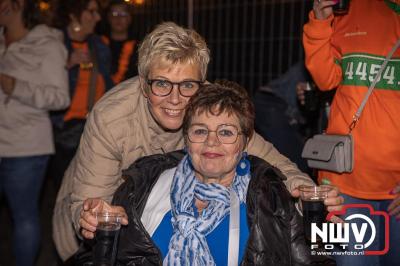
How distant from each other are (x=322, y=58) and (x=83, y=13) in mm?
2646

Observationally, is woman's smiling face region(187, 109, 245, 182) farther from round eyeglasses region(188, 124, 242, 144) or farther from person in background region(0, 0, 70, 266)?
person in background region(0, 0, 70, 266)

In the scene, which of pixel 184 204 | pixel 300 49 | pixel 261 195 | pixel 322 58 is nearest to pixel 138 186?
pixel 184 204

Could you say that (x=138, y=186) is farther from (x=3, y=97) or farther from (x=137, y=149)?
(x=3, y=97)

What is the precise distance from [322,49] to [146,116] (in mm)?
1006

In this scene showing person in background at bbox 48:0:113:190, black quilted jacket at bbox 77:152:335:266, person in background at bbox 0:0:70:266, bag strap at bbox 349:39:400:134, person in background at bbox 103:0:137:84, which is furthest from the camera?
person in background at bbox 103:0:137:84

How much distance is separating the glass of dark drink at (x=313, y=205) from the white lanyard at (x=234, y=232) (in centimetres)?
31

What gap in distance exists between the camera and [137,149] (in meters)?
3.47

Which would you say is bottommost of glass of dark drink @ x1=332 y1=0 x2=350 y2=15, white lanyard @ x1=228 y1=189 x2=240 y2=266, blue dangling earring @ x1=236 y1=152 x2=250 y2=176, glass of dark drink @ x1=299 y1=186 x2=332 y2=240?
white lanyard @ x1=228 y1=189 x2=240 y2=266

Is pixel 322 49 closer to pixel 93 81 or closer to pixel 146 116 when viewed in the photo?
pixel 146 116

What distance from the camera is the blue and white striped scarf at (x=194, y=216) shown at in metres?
3.02

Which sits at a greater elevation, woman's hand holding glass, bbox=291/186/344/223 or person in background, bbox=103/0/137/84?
person in background, bbox=103/0/137/84

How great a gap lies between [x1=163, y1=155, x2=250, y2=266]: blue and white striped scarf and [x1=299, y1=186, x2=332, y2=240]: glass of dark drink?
32 cm

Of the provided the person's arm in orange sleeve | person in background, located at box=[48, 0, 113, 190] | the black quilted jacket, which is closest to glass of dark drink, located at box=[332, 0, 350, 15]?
the person's arm in orange sleeve

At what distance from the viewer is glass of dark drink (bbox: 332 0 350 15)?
3.35m
